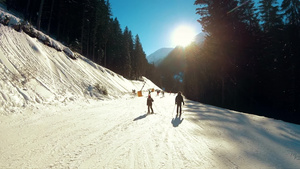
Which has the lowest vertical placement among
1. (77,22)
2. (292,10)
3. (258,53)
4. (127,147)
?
(127,147)

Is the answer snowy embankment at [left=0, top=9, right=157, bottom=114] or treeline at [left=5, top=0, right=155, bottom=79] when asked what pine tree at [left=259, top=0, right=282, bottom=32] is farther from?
treeline at [left=5, top=0, right=155, bottom=79]

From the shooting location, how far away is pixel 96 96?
12609mm

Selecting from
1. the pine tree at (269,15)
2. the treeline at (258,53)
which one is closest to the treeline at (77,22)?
the treeline at (258,53)

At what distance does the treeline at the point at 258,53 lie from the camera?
17016 millimetres

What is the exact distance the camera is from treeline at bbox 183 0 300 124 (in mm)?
17016

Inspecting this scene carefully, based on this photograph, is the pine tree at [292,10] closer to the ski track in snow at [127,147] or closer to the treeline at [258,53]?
the treeline at [258,53]

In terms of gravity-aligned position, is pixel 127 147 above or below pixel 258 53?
below

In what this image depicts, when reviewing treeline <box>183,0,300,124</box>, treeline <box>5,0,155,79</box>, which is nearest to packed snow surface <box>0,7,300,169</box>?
treeline <box>183,0,300,124</box>

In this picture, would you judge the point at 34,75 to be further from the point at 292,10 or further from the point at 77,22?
the point at 292,10

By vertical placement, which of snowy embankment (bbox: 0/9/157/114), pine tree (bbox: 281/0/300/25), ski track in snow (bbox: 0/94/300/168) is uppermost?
pine tree (bbox: 281/0/300/25)

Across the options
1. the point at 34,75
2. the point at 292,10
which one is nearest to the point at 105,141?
the point at 34,75

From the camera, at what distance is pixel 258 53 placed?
1906cm

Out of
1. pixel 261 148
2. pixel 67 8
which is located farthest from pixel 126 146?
pixel 67 8

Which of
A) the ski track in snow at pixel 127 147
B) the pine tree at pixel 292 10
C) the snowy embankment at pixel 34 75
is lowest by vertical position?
the ski track in snow at pixel 127 147
